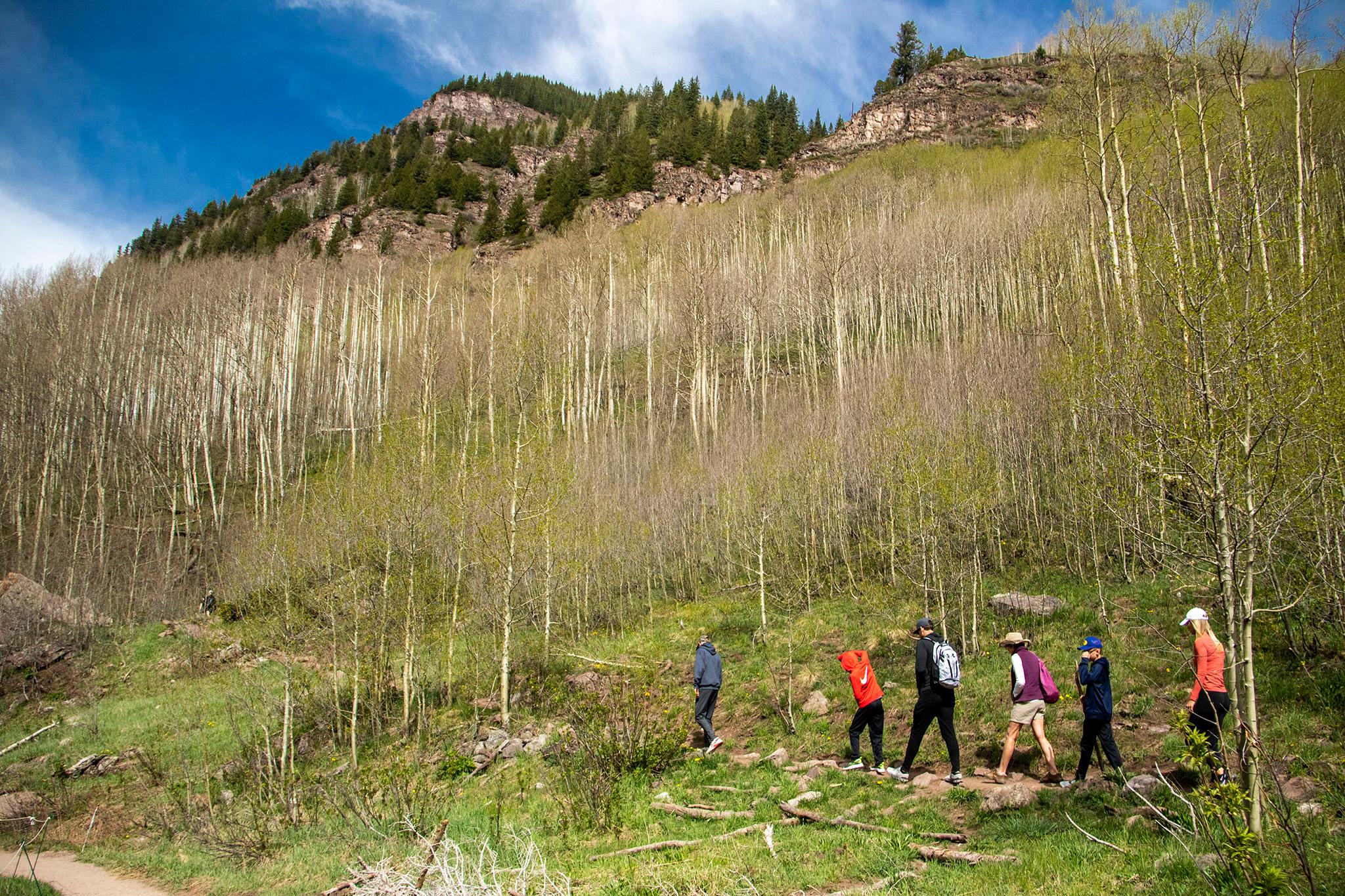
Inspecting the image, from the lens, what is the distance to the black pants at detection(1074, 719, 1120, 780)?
7090 mm

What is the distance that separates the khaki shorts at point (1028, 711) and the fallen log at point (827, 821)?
2.26 m

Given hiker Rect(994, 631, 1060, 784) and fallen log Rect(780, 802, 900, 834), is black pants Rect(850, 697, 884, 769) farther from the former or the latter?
fallen log Rect(780, 802, 900, 834)

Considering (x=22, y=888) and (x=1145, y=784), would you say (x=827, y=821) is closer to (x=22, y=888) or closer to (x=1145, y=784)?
(x=1145, y=784)

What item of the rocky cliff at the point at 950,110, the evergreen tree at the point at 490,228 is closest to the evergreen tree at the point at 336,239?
the evergreen tree at the point at 490,228

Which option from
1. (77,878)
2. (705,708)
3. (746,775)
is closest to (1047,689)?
(746,775)

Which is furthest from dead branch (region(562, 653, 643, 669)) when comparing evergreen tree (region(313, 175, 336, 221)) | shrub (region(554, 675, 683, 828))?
evergreen tree (region(313, 175, 336, 221))

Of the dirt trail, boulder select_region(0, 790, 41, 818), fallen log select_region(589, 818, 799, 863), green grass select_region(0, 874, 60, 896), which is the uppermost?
fallen log select_region(589, 818, 799, 863)

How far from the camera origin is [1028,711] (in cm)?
778

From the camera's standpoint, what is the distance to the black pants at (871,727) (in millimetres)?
8719

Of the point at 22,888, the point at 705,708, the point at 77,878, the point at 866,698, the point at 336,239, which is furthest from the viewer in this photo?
the point at 336,239

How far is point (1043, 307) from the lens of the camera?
3619 cm

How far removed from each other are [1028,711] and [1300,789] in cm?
231

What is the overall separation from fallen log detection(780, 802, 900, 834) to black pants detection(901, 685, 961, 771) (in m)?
1.49

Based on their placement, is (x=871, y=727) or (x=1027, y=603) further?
(x=1027, y=603)
